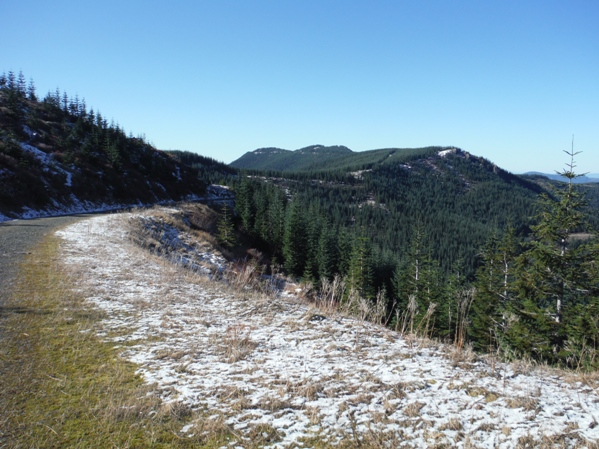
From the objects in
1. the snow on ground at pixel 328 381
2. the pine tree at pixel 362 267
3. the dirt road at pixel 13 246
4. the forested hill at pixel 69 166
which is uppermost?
the forested hill at pixel 69 166

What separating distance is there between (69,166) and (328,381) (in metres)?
58.3

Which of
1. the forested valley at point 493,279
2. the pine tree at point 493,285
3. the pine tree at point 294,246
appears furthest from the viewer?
the pine tree at point 294,246

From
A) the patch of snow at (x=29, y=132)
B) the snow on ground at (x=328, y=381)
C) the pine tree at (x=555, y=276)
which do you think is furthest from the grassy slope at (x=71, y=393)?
the patch of snow at (x=29, y=132)

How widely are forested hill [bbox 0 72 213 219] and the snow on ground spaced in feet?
104

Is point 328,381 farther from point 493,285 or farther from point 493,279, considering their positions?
point 493,285

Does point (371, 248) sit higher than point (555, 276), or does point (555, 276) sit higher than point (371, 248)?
point (555, 276)

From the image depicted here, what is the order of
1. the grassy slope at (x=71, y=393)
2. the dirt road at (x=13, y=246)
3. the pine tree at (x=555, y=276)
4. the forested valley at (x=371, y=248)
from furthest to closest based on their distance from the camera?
the pine tree at (x=555, y=276), the forested valley at (x=371, y=248), the dirt road at (x=13, y=246), the grassy slope at (x=71, y=393)

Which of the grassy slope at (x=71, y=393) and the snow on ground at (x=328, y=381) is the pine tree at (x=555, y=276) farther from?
the grassy slope at (x=71, y=393)

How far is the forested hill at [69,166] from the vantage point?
118ft

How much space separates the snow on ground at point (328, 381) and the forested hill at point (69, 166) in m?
31.6

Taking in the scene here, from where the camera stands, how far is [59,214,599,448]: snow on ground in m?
3.88

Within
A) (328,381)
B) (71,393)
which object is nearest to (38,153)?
(71,393)

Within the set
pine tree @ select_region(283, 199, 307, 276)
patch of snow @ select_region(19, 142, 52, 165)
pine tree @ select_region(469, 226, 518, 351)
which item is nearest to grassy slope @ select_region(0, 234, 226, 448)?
pine tree @ select_region(469, 226, 518, 351)

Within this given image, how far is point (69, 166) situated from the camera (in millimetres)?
49250
